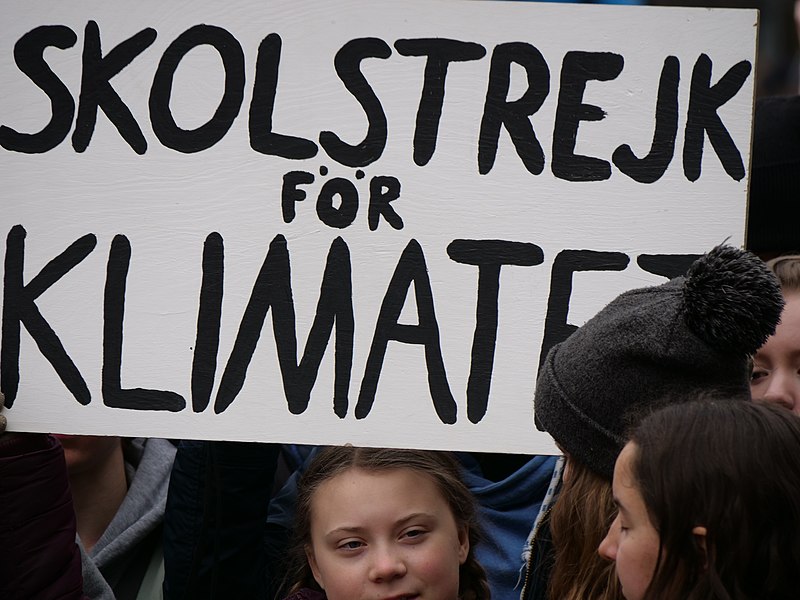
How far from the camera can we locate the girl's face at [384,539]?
1924mm

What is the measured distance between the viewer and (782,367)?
6.66 feet

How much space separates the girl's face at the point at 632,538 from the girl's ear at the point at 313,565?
0.79 m

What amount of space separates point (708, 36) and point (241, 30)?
0.80m

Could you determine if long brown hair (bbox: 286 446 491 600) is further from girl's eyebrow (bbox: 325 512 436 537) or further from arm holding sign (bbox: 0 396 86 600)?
arm holding sign (bbox: 0 396 86 600)

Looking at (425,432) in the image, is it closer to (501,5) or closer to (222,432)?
(222,432)

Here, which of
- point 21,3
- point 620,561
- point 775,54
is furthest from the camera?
point 775,54

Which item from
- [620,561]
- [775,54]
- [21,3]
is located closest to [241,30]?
[21,3]

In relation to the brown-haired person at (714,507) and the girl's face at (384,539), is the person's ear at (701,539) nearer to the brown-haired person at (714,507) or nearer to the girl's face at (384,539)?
the brown-haired person at (714,507)

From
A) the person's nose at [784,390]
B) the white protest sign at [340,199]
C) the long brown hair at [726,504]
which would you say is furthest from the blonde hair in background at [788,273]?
the long brown hair at [726,504]

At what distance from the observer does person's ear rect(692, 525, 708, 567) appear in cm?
126

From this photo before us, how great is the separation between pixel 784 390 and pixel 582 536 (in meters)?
0.60

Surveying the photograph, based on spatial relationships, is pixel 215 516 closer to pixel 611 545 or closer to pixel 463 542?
pixel 463 542

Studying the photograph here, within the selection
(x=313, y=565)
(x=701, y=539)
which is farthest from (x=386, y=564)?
(x=701, y=539)

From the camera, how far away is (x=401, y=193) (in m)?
1.86
